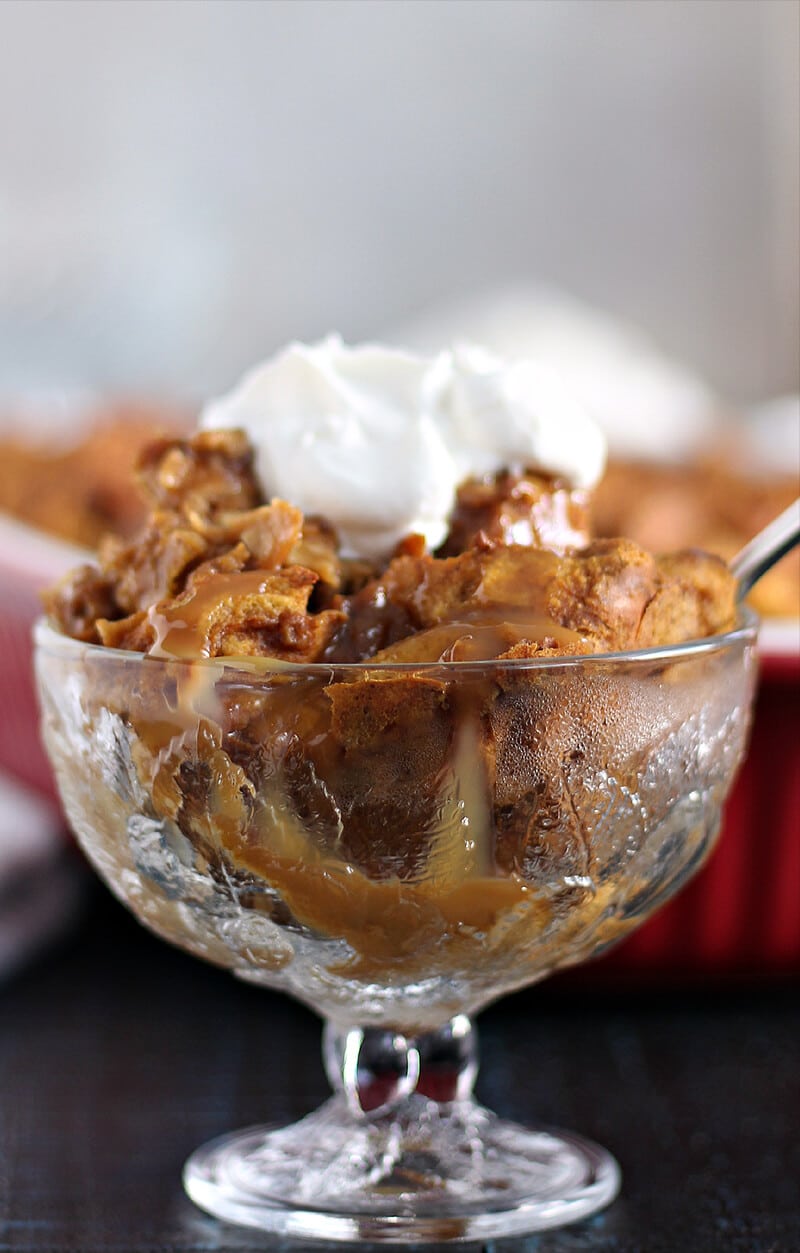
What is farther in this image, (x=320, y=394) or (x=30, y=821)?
(x=30, y=821)

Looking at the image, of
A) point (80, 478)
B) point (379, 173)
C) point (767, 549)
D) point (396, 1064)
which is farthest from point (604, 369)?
point (379, 173)

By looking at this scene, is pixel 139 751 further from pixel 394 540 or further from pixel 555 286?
pixel 555 286

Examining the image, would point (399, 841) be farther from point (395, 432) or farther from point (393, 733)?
point (395, 432)

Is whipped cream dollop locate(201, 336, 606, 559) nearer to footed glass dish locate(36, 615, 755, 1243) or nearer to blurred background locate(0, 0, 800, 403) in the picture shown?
footed glass dish locate(36, 615, 755, 1243)

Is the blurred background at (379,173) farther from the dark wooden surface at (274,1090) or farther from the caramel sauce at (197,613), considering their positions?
the caramel sauce at (197,613)

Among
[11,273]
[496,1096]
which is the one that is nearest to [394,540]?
[496,1096]

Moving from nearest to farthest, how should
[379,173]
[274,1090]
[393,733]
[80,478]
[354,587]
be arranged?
[393,733]
[354,587]
[274,1090]
[80,478]
[379,173]
